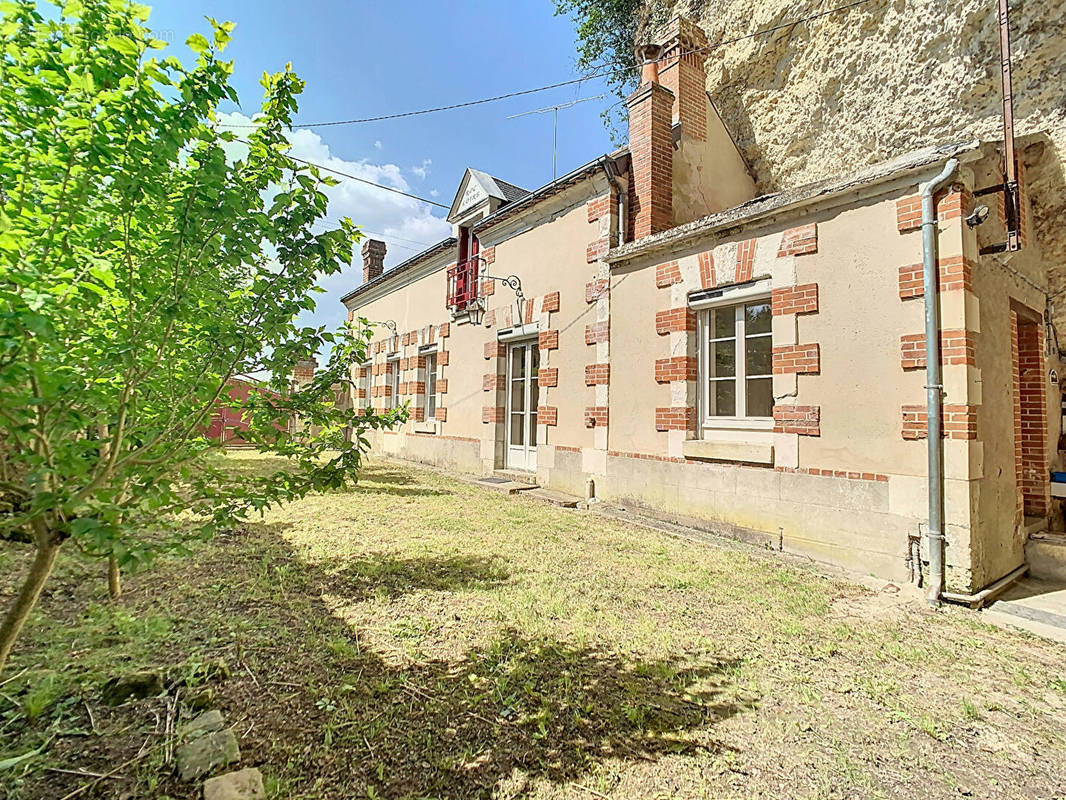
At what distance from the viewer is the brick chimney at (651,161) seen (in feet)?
22.6

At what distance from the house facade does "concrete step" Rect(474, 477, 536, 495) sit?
1.28ft

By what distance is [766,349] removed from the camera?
5.32 metres

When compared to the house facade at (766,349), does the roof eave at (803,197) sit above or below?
above

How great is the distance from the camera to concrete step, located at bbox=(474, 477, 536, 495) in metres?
7.71

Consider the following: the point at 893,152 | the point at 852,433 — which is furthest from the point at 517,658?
the point at 893,152

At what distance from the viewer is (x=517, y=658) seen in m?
2.65

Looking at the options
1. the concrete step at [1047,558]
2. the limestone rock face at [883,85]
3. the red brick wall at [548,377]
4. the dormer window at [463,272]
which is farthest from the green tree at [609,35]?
the concrete step at [1047,558]

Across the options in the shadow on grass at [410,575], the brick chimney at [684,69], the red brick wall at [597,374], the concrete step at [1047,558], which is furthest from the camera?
the brick chimney at [684,69]

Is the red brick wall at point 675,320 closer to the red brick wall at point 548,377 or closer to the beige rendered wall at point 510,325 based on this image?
the beige rendered wall at point 510,325

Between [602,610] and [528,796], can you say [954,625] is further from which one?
[528,796]

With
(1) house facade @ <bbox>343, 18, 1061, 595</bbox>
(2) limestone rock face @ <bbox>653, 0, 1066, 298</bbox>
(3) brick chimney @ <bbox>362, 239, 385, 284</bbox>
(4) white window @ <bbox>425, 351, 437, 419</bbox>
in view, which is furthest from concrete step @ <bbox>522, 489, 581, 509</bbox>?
(3) brick chimney @ <bbox>362, 239, 385, 284</bbox>

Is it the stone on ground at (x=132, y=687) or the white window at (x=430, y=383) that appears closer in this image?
the stone on ground at (x=132, y=687)

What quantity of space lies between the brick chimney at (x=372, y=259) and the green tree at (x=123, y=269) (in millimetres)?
13829

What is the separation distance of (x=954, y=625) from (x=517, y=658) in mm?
2923
